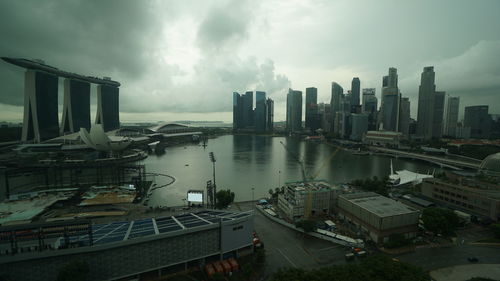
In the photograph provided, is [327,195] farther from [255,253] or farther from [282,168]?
[282,168]

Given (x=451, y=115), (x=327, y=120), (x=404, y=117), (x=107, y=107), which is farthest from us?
(x=327, y=120)

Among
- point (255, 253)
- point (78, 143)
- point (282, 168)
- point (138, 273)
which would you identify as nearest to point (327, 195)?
point (255, 253)

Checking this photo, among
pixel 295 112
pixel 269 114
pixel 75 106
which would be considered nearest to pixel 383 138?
pixel 295 112

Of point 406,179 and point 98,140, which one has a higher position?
point 98,140

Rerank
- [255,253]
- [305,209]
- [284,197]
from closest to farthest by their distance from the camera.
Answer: [255,253] → [305,209] → [284,197]

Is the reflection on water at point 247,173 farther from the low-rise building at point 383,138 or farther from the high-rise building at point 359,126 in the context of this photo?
the high-rise building at point 359,126

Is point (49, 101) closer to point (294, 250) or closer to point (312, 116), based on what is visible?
point (294, 250)

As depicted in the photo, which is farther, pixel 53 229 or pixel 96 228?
pixel 96 228

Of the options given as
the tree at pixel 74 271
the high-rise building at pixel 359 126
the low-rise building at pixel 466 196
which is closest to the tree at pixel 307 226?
the tree at pixel 74 271
